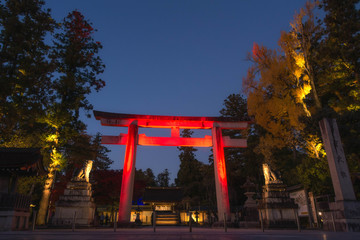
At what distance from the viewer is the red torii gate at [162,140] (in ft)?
40.1

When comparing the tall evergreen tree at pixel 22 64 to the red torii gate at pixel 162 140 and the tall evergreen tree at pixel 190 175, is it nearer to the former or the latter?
the red torii gate at pixel 162 140

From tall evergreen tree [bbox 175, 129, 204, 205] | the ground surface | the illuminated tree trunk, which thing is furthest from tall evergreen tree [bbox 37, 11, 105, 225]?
tall evergreen tree [bbox 175, 129, 204, 205]

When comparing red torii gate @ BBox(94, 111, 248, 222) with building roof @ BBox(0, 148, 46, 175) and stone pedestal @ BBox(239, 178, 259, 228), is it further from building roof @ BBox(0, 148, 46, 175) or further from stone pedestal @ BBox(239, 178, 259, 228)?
building roof @ BBox(0, 148, 46, 175)

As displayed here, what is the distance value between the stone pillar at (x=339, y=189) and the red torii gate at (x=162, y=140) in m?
5.52

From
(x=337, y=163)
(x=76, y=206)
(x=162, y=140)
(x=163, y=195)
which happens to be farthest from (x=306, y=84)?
(x=163, y=195)

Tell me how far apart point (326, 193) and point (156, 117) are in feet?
35.5

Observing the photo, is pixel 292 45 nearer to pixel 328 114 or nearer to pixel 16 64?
pixel 328 114

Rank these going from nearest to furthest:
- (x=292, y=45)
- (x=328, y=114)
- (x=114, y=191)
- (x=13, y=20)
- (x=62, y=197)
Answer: (x=328, y=114) → (x=13, y=20) → (x=62, y=197) → (x=292, y=45) → (x=114, y=191)

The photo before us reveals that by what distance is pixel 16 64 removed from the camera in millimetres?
10266

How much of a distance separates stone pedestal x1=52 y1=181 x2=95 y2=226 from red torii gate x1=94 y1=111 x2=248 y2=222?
183 cm

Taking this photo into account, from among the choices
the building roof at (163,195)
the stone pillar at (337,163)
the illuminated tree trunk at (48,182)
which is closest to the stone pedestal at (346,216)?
the stone pillar at (337,163)

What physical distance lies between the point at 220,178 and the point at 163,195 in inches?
671

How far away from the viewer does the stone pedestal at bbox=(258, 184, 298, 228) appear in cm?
1130

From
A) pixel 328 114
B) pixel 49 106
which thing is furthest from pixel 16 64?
pixel 328 114
